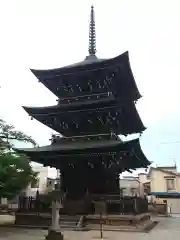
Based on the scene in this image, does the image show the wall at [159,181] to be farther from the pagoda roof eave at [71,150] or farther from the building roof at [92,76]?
the pagoda roof eave at [71,150]

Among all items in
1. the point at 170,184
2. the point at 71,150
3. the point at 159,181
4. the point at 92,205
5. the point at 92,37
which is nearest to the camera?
the point at 92,205

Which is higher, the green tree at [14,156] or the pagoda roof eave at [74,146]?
the pagoda roof eave at [74,146]

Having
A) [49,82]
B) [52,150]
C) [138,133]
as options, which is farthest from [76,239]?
[138,133]

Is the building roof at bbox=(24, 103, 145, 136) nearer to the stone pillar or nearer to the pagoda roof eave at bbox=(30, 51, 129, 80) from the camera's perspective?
the pagoda roof eave at bbox=(30, 51, 129, 80)

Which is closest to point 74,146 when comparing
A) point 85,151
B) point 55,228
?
point 85,151

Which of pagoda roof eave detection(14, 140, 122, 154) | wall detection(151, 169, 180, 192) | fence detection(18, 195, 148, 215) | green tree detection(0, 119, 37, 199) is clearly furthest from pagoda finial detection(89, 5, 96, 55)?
wall detection(151, 169, 180, 192)

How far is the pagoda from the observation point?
82.2 feet

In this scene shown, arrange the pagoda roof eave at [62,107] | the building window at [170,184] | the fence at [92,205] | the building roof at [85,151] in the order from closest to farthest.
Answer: the fence at [92,205] → the building roof at [85,151] → the pagoda roof eave at [62,107] → the building window at [170,184]

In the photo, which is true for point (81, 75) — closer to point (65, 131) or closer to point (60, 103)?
point (60, 103)

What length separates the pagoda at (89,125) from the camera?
25062 mm

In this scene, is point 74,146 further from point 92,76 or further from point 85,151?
point 92,76

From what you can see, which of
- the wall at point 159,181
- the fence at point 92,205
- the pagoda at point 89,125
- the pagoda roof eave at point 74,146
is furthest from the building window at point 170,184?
the pagoda roof eave at point 74,146

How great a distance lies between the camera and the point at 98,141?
25.6 meters

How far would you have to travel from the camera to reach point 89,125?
27141 mm
